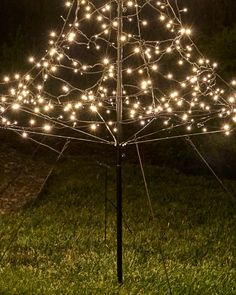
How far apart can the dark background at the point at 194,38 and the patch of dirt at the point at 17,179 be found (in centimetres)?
154

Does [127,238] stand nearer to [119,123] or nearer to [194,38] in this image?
[119,123]

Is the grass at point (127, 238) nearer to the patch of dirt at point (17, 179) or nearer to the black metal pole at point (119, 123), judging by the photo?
the patch of dirt at point (17, 179)

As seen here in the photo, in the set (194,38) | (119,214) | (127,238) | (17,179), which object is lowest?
(127,238)

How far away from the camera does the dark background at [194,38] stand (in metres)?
13.6

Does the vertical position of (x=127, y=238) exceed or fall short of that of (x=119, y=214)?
it falls short

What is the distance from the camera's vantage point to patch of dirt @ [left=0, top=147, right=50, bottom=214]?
10758 millimetres

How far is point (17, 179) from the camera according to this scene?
12211 millimetres

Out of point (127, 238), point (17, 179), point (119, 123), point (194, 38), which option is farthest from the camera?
point (194, 38)

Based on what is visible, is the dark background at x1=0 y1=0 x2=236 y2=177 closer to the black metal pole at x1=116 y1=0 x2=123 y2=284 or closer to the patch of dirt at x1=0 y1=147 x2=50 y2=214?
the patch of dirt at x1=0 y1=147 x2=50 y2=214

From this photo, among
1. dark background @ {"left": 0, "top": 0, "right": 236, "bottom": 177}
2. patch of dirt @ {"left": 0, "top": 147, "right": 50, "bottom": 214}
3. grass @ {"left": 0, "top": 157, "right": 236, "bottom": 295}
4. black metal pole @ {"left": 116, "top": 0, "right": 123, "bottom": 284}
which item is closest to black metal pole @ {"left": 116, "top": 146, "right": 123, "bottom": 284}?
black metal pole @ {"left": 116, "top": 0, "right": 123, "bottom": 284}

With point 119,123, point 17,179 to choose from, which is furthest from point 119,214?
point 17,179

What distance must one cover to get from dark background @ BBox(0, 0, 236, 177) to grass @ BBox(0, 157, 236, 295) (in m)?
1.29

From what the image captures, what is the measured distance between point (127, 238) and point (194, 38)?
10.1m

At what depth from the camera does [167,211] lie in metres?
10.0
